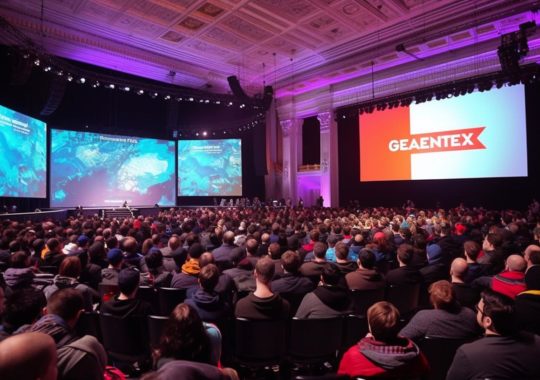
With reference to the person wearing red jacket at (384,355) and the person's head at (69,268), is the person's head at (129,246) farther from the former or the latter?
the person wearing red jacket at (384,355)

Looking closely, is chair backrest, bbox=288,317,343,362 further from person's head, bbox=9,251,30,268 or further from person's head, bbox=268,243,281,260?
person's head, bbox=9,251,30,268

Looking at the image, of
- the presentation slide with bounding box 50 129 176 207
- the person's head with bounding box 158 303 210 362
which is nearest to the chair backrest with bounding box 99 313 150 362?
the person's head with bounding box 158 303 210 362

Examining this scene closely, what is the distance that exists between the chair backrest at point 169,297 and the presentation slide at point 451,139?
13.2 meters

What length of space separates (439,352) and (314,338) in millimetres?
904

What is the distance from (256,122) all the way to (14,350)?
57.5 feet

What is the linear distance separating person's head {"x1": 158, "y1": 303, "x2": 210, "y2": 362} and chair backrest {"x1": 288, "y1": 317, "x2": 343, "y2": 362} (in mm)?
1254

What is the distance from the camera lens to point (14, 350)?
1.14m

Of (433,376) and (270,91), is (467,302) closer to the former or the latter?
(433,376)

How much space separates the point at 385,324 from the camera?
1.86 metres

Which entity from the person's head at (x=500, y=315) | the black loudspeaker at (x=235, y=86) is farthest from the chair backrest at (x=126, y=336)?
the black loudspeaker at (x=235, y=86)

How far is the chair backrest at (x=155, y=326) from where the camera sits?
2588mm

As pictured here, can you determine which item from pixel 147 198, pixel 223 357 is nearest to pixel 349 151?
pixel 147 198

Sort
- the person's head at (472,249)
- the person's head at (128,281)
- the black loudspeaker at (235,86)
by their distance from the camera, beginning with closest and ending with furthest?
the person's head at (128,281), the person's head at (472,249), the black loudspeaker at (235,86)

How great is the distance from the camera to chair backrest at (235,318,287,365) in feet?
8.83
